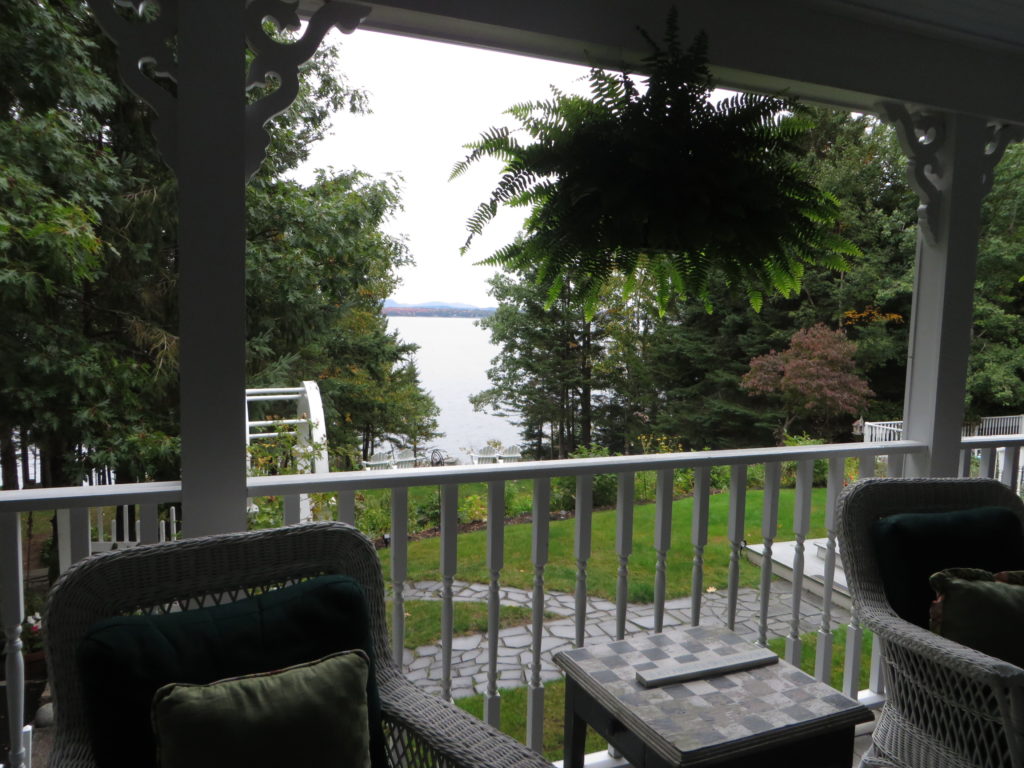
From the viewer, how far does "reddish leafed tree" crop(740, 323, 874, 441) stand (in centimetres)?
973

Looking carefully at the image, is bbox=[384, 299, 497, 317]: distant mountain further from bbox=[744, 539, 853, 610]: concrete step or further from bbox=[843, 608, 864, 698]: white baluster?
bbox=[843, 608, 864, 698]: white baluster

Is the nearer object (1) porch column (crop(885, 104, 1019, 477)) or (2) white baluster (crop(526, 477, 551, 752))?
(2) white baluster (crop(526, 477, 551, 752))

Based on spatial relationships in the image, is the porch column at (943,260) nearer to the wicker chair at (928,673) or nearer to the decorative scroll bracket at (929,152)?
the decorative scroll bracket at (929,152)

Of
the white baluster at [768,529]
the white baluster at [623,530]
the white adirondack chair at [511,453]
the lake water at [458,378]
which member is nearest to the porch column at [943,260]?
the white baluster at [768,529]

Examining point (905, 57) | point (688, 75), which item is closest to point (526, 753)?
point (688, 75)

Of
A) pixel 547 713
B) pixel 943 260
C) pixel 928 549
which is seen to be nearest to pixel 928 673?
pixel 928 549

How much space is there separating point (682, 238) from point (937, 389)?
1.40m

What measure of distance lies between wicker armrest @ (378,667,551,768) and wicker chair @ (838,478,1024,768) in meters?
1.00

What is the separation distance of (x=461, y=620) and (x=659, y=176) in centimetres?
384

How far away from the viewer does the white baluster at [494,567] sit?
197 cm

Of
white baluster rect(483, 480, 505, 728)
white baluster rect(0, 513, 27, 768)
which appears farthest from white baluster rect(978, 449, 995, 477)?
white baluster rect(0, 513, 27, 768)

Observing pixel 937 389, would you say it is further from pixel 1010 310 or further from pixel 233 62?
pixel 1010 310

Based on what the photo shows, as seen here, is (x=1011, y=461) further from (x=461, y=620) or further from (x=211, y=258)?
(x=461, y=620)

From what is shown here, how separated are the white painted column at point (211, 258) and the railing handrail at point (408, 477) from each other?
0.27 ft
